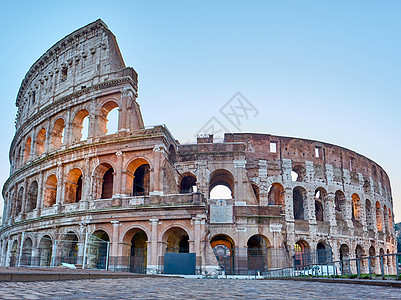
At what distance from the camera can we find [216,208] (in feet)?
76.1

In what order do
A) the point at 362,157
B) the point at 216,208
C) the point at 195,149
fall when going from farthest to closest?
the point at 362,157
the point at 195,149
the point at 216,208

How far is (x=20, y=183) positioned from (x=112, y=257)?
12.5m

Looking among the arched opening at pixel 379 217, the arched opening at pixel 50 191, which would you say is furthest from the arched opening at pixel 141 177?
the arched opening at pixel 379 217

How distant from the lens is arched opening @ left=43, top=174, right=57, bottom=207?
2502 centimetres

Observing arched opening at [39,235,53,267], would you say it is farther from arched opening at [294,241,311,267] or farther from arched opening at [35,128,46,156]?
arched opening at [294,241,311,267]

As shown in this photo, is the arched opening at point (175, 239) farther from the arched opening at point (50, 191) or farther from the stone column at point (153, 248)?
the arched opening at point (50, 191)

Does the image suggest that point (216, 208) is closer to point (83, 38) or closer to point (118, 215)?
point (118, 215)

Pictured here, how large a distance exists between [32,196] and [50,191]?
2657 millimetres

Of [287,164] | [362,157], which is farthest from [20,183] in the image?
[362,157]

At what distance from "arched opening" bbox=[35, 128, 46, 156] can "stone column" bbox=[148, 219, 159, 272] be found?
41.0ft

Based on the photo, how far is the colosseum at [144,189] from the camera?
68.3 feet

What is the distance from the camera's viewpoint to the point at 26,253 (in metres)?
25.7

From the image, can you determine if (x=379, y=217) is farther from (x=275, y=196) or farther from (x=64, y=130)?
(x=64, y=130)

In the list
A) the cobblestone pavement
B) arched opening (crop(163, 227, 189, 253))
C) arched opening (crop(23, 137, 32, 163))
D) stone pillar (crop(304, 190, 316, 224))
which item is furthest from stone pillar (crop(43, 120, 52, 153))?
the cobblestone pavement
